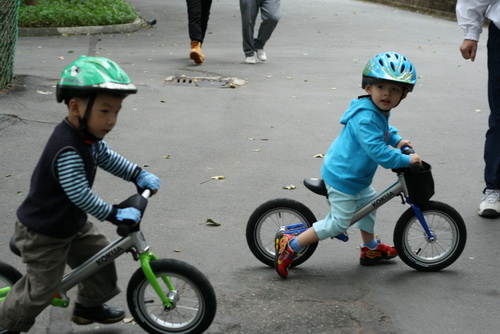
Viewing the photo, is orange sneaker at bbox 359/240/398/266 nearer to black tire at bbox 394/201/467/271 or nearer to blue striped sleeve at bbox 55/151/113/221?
black tire at bbox 394/201/467/271

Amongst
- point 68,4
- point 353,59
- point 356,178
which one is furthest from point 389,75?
point 68,4

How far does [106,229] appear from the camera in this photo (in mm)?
5340

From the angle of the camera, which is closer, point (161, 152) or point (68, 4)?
point (161, 152)

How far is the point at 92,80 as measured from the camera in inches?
131

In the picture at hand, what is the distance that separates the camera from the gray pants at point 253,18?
1188cm

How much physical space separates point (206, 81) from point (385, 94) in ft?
21.0

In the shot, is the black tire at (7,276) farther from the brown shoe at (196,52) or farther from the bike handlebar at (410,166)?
the brown shoe at (196,52)

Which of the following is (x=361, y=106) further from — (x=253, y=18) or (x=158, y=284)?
(x=253, y=18)

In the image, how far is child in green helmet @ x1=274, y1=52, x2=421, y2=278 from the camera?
443 cm

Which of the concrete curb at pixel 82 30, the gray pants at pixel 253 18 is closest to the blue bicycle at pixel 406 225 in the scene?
the gray pants at pixel 253 18

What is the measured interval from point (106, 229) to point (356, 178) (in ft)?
5.98

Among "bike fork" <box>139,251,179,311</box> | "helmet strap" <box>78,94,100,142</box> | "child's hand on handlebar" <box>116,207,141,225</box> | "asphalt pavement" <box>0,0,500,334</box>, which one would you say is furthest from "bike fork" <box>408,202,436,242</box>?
"helmet strap" <box>78,94,100,142</box>

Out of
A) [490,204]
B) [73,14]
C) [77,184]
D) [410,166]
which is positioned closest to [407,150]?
[410,166]

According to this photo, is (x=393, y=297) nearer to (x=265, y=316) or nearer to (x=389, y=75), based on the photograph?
(x=265, y=316)
